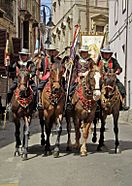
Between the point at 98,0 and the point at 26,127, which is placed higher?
the point at 98,0

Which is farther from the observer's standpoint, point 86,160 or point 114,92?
point 114,92

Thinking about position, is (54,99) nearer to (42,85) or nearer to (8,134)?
(42,85)

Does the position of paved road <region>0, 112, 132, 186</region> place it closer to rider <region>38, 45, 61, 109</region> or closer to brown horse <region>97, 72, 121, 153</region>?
brown horse <region>97, 72, 121, 153</region>

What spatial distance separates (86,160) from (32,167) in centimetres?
133

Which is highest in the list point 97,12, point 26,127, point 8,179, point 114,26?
point 97,12

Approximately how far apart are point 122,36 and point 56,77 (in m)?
18.2

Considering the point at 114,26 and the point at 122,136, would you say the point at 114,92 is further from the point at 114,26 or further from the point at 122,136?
the point at 114,26

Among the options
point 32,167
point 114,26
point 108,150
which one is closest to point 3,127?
point 108,150

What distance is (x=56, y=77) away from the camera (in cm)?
1060

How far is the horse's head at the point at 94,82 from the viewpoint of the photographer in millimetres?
10469

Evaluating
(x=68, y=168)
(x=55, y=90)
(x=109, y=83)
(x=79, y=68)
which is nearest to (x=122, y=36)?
(x=79, y=68)

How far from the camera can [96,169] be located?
962 cm

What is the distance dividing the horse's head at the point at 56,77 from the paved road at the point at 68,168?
5.48ft

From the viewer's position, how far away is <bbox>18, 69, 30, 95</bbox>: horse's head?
1077cm
